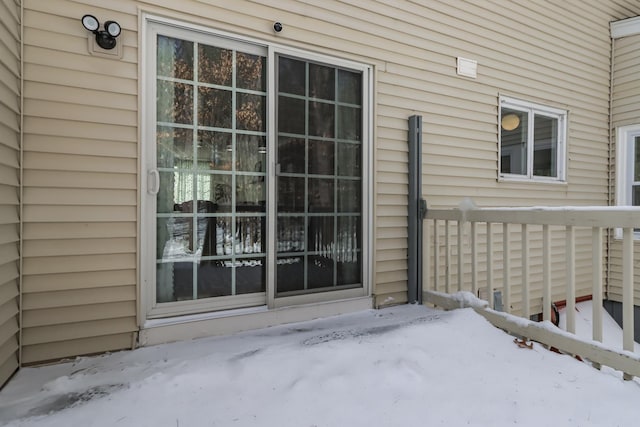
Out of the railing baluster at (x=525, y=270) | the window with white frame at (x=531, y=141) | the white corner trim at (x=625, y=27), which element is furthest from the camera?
the white corner trim at (x=625, y=27)

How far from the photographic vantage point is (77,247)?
207 cm

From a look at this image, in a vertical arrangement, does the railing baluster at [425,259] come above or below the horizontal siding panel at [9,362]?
above

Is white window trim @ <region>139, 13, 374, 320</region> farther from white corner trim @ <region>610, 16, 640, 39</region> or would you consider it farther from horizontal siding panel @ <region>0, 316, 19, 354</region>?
white corner trim @ <region>610, 16, 640, 39</region>

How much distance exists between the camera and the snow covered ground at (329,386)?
149 centimetres

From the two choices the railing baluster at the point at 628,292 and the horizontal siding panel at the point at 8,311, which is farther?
the railing baluster at the point at 628,292

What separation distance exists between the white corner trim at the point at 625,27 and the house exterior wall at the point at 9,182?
654 cm

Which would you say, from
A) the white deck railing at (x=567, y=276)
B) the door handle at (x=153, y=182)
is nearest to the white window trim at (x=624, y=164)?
the white deck railing at (x=567, y=276)

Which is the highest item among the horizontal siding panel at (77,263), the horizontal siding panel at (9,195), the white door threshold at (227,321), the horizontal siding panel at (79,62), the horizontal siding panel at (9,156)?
the horizontal siding panel at (79,62)

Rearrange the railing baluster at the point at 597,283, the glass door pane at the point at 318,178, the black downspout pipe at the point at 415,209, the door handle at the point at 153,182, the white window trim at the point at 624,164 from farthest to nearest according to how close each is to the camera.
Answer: the white window trim at the point at 624,164, the black downspout pipe at the point at 415,209, the glass door pane at the point at 318,178, the door handle at the point at 153,182, the railing baluster at the point at 597,283

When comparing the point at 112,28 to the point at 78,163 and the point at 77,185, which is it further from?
the point at 77,185

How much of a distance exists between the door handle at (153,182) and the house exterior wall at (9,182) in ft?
2.04

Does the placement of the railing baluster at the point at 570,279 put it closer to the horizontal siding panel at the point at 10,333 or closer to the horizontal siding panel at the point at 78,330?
the horizontal siding panel at the point at 78,330

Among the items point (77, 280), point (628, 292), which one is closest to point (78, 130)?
point (77, 280)

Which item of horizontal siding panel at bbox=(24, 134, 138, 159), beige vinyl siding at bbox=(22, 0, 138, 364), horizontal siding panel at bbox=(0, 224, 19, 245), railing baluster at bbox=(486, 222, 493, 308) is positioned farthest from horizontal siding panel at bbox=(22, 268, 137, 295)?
railing baluster at bbox=(486, 222, 493, 308)
